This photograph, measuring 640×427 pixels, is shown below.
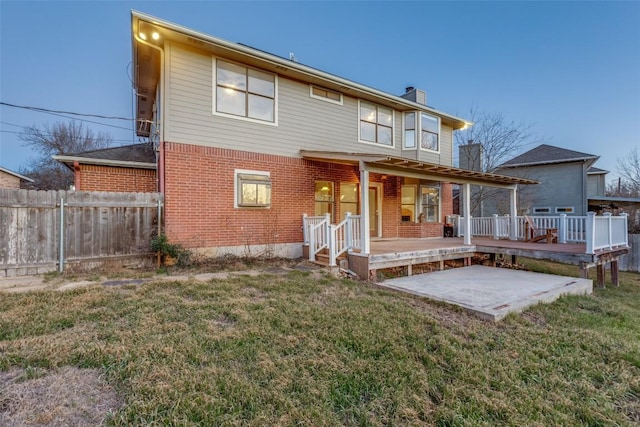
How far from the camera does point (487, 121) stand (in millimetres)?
18156

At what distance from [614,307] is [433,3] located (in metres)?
21.2

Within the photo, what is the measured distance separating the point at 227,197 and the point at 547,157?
22042 millimetres

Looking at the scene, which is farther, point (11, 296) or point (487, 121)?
point (487, 121)

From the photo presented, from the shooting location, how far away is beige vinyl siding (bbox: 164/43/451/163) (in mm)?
7402

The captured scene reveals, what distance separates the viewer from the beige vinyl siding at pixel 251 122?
7402mm

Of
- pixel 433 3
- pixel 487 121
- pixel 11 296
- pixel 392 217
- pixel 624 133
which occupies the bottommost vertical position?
pixel 11 296

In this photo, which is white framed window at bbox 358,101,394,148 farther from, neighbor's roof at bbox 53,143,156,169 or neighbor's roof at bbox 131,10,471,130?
neighbor's roof at bbox 53,143,156,169

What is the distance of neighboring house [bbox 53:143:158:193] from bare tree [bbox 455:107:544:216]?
1714cm

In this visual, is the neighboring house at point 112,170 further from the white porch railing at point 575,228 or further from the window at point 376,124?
the white porch railing at point 575,228

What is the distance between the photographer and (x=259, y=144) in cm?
859

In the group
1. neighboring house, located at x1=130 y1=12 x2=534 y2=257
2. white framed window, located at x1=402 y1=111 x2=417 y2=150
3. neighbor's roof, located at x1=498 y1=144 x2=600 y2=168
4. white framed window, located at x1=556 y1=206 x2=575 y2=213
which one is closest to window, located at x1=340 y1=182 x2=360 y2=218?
neighboring house, located at x1=130 y1=12 x2=534 y2=257

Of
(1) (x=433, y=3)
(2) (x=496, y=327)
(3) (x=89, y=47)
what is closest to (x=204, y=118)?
(2) (x=496, y=327)

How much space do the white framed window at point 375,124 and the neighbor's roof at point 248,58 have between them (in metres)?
0.28

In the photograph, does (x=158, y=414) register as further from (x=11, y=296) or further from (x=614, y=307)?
(x=614, y=307)
